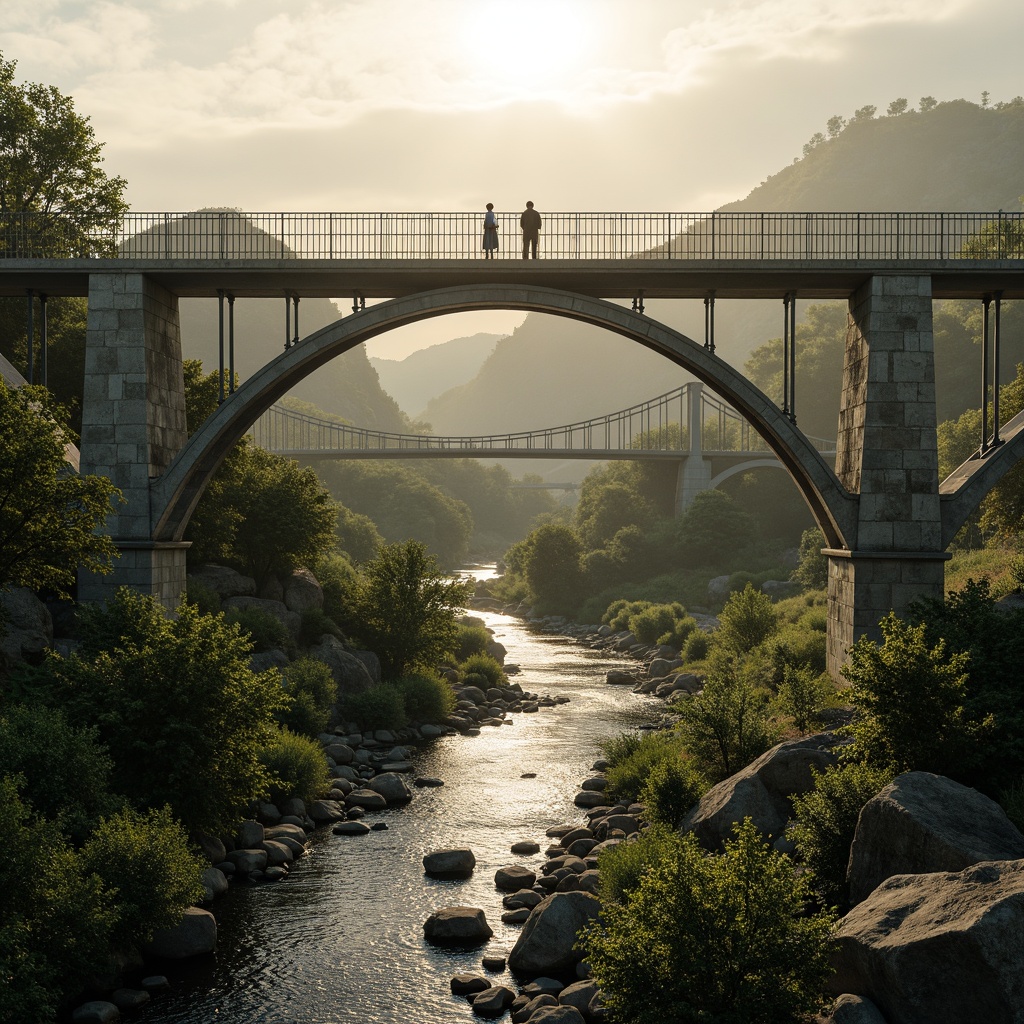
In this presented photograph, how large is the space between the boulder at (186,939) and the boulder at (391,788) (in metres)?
8.32

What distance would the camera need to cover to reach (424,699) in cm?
3350

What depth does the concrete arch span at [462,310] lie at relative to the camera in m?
27.2

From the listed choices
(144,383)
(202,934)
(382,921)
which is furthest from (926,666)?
(144,383)

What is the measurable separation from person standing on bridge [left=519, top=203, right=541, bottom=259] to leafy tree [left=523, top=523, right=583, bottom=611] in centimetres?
4383

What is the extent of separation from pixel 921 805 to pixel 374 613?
25.1 meters

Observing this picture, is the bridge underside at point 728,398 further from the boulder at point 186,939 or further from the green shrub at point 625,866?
the boulder at point 186,939

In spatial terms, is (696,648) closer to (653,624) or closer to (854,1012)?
(653,624)

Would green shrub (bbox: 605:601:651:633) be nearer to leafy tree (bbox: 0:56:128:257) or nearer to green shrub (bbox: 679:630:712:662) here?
green shrub (bbox: 679:630:712:662)

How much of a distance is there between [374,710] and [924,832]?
20536 mm

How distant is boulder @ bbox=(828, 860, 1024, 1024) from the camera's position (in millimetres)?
10617

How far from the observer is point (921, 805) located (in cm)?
1366

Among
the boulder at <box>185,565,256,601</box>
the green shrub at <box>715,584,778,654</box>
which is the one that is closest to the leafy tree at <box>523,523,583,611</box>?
the green shrub at <box>715,584,778,654</box>

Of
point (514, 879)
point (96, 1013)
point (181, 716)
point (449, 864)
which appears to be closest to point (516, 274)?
point (181, 716)

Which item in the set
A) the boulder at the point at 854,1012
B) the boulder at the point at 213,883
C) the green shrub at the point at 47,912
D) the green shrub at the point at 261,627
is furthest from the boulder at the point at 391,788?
the boulder at the point at 854,1012
